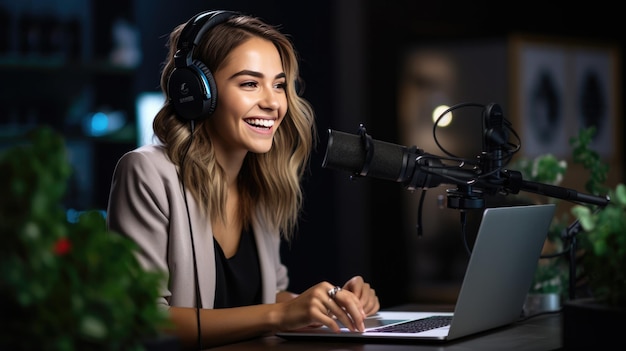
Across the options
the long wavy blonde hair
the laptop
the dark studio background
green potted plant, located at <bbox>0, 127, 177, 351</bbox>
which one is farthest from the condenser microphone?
the dark studio background

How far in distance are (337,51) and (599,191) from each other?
9.39ft

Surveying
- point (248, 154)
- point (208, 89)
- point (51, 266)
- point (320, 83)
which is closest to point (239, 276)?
point (248, 154)

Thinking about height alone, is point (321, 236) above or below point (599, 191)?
below

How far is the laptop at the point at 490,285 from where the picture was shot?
61.1 inches

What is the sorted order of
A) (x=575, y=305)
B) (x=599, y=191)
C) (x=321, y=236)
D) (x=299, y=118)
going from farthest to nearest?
(x=321, y=236) < (x=299, y=118) < (x=599, y=191) < (x=575, y=305)

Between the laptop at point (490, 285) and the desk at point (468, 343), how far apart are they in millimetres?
Answer: 15

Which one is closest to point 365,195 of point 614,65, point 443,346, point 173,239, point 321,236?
point 321,236

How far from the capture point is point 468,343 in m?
1.58

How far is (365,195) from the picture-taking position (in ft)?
16.3

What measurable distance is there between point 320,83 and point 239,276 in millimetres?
2740

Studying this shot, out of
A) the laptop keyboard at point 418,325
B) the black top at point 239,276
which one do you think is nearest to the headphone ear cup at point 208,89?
the black top at point 239,276

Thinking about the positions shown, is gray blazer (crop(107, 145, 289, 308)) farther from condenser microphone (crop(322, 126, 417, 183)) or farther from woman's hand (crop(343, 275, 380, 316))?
condenser microphone (crop(322, 126, 417, 183))

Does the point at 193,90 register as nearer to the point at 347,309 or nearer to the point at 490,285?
the point at 347,309

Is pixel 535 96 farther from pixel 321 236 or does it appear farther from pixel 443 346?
pixel 443 346
